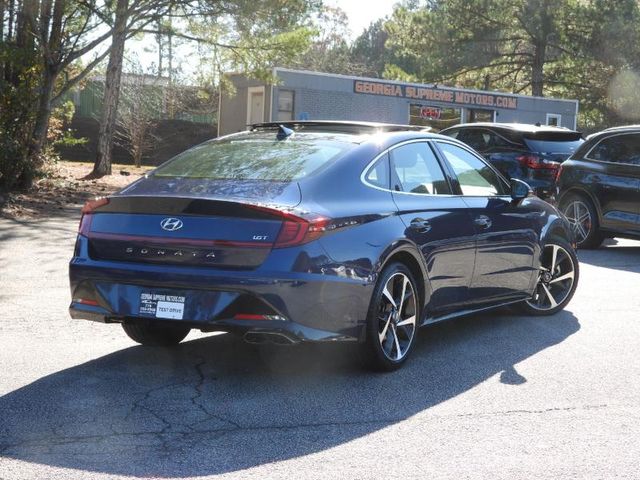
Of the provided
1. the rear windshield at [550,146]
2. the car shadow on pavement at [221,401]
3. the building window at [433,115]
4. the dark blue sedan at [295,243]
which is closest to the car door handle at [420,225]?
the dark blue sedan at [295,243]

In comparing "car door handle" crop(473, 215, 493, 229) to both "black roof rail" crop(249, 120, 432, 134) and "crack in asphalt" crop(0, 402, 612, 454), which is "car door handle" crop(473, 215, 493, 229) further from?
"crack in asphalt" crop(0, 402, 612, 454)

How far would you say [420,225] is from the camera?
636 centimetres

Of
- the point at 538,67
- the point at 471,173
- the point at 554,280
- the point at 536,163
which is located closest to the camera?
the point at 471,173

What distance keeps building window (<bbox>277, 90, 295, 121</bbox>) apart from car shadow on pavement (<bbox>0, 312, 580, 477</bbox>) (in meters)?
24.3

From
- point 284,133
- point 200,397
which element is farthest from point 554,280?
point 200,397

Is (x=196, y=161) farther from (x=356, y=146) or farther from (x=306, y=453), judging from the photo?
(x=306, y=453)

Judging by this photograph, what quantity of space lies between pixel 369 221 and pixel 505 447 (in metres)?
1.70

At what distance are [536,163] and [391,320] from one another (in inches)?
391

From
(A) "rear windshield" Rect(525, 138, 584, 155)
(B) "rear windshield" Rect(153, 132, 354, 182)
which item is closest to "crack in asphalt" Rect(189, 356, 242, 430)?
(B) "rear windshield" Rect(153, 132, 354, 182)

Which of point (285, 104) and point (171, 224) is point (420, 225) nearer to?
point (171, 224)

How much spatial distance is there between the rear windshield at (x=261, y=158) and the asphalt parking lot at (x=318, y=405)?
1208 mm

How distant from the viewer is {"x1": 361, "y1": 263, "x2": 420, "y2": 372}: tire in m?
5.89

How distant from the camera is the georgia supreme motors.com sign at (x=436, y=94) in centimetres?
3306

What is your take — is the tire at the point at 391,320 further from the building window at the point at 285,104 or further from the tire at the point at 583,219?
the building window at the point at 285,104
